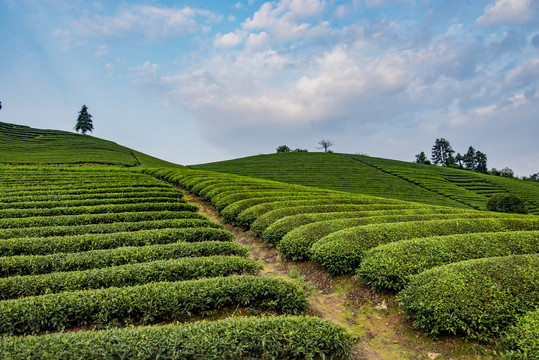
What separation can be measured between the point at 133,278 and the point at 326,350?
482cm

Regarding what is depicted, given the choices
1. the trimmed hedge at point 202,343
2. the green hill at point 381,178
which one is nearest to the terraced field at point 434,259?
the trimmed hedge at point 202,343

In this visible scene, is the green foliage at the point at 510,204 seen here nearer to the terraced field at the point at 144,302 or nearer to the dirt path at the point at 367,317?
the dirt path at the point at 367,317

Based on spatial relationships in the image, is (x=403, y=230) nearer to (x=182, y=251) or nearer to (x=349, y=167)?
(x=182, y=251)

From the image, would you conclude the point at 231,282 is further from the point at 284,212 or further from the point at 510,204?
the point at 510,204

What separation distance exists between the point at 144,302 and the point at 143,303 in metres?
0.03

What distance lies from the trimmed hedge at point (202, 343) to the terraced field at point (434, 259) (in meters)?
2.14

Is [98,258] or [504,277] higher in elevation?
[504,277]

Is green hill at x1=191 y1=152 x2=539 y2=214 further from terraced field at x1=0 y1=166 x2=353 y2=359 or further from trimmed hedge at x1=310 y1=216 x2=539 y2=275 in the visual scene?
terraced field at x1=0 y1=166 x2=353 y2=359

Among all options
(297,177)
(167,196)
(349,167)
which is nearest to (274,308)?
(167,196)

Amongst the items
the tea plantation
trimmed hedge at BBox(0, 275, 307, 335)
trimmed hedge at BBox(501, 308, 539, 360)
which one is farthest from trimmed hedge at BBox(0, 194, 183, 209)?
trimmed hedge at BBox(501, 308, 539, 360)

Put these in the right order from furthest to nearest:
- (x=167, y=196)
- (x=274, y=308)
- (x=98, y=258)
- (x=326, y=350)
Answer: (x=167, y=196) < (x=98, y=258) < (x=274, y=308) < (x=326, y=350)

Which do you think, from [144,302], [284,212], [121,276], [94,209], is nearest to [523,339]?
[144,302]

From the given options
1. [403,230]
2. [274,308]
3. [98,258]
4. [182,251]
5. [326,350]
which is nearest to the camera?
[326,350]

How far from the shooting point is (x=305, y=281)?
27.6ft
